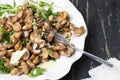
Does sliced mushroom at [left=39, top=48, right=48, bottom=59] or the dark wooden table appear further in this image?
the dark wooden table

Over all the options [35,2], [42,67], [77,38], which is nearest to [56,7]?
[35,2]

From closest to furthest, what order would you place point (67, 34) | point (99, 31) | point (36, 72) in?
1. point (36, 72)
2. point (67, 34)
3. point (99, 31)

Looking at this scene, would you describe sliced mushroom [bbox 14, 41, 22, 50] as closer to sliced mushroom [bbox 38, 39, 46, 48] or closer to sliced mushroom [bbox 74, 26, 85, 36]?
sliced mushroom [bbox 38, 39, 46, 48]

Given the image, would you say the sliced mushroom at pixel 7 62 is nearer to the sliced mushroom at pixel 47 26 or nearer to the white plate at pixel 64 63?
the white plate at pixel 64 63

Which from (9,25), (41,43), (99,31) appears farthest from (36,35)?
(99,31)

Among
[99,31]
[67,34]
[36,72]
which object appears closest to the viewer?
[36,72]

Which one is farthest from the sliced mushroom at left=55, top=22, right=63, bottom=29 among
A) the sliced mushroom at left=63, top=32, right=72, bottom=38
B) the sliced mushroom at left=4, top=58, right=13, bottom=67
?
the sliced mushroom at left=4, top=58, right=13, bottom=67

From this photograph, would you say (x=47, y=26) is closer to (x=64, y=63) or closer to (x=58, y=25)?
(x=58, y=25)

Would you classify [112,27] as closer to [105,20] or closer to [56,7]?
[105,20]

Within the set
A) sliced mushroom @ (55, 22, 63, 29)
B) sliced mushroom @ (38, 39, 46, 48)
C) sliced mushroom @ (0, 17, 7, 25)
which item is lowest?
sliced mushroom @ (38, 39, 46, 48)
